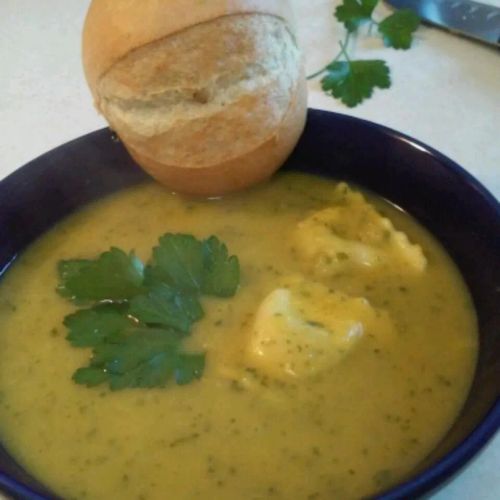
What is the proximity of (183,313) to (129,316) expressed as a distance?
0.06 m

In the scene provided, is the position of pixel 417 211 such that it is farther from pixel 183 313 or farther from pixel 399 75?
pixel 399 75

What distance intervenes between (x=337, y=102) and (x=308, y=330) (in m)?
0.66

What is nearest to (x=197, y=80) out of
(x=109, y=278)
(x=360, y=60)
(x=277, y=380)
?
(x=109, y=278)

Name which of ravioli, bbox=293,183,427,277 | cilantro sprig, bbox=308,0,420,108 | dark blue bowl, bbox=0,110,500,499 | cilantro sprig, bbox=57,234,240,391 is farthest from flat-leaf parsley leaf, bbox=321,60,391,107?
cilantro sprig, bbox=57,234,240,391

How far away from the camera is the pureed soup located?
0.74 metres

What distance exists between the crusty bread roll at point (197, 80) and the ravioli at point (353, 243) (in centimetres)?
12

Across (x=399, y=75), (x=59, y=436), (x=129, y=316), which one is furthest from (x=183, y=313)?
(x=399, y=75)

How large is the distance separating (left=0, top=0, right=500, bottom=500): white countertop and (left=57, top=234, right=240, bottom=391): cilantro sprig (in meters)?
0.45

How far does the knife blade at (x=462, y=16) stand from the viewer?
4.83 ft

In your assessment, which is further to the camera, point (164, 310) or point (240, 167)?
point (240, 167)

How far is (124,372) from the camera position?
0.81 metres

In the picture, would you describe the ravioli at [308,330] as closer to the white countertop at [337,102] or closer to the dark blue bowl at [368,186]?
the dark blue bowl at [368,186]

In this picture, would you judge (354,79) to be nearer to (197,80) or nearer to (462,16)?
(462,16)

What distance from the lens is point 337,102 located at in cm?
138
